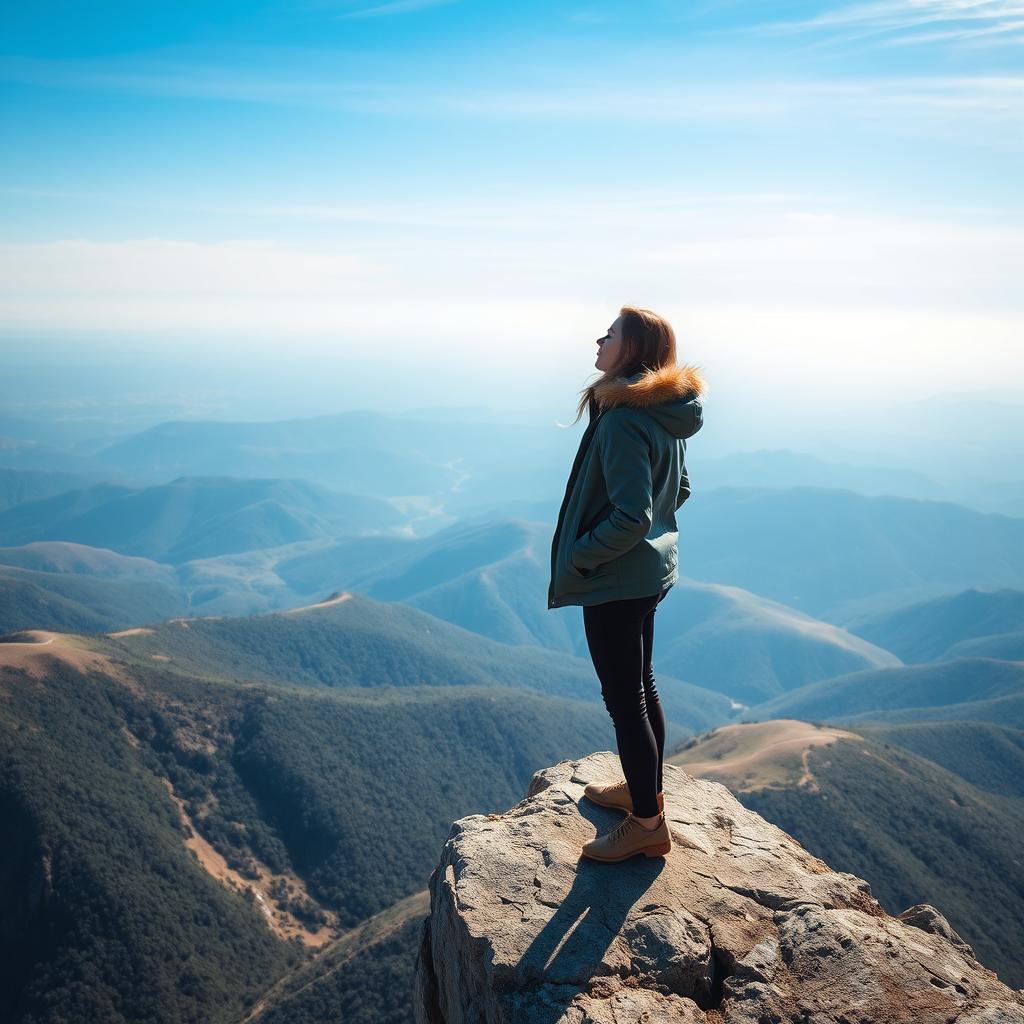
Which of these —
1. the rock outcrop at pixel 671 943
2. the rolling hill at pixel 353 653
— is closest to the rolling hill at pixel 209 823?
the rolling hill at pixel 353 653

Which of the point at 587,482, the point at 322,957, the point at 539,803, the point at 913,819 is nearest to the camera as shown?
the point at 587,482

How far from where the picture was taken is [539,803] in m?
8.80

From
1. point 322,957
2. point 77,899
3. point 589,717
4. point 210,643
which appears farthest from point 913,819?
point 210,643

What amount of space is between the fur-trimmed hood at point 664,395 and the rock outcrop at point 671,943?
4289mm

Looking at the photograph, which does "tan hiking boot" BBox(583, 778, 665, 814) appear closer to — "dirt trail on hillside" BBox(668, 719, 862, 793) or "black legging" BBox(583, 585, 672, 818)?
"black legging" BBox(583, 585, 672, 818)

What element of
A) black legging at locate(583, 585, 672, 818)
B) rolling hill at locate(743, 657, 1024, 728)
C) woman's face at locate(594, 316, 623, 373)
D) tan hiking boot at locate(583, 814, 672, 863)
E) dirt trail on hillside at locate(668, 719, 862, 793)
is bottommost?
rolling hill at locate(743, 657, 1024, 728)

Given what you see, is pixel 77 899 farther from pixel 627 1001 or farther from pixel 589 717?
pixel 589 717

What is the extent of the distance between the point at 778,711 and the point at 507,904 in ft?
635

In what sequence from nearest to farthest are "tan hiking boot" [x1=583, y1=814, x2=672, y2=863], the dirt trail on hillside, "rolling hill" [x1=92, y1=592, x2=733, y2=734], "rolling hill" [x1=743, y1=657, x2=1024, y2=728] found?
"tan hiking boot" [x1=583, y1=814, x2=672, y2=863] → the dirt trail on hillside → "rolling hill" [x1=92, y1=592, x2=733, y2=734] → "rolling hill" [x1=743, y1=657, x2=1024, y2=728]

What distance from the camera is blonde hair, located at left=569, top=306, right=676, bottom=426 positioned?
649cm

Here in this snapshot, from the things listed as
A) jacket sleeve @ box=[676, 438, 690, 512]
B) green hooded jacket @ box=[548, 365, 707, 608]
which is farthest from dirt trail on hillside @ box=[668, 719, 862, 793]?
green hooded jacket @ box=[548, 365, 707, 608]

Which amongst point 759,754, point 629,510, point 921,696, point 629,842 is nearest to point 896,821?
point 759,754

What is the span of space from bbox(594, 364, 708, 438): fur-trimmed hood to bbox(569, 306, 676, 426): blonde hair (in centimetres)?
8

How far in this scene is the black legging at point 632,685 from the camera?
21.5 feet
